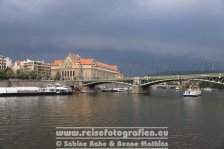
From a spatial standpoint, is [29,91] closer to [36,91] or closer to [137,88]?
[36,91]

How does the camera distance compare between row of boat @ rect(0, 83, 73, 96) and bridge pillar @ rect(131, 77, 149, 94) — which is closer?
Result: row of boat @ rect(0, 83, 73, 96)

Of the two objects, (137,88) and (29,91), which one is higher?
(137,88)

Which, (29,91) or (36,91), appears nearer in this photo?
(29,91)

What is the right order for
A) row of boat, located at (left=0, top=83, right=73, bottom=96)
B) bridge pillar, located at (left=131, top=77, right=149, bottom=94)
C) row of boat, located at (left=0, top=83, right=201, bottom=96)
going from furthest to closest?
bridge pillar, located at (left=131, top=77, right=149, bottom=94) < row of boat, located at (left=0, top=83, right=201, bottom=96) < row of boat, located at (left=0, top=83, right=73, bottom=96)

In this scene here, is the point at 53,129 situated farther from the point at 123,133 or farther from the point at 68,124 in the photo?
the point at 123,133

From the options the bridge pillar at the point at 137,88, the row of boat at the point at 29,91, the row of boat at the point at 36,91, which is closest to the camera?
the row of boat at the point at 29,91

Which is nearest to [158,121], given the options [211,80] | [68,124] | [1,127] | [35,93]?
[68,124]

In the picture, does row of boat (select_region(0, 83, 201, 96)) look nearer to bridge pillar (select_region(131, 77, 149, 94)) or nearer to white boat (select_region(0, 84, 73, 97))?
white boat (select_region(0, 84, 73, 97))

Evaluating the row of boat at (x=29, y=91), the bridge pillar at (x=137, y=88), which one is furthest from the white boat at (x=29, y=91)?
the bridge pillar at (x=137, y=88)

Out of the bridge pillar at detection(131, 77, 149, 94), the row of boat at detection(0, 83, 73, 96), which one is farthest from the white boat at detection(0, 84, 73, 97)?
the bridge pillar at detection(131, 77, 149, 94)

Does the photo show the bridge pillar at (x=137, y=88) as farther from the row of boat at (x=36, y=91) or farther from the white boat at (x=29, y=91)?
the white boat at (x=29, y=91)

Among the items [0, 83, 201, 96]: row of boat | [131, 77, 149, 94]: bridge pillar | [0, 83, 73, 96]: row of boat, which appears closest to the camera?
[0, 83, 73, 96]: row of boat

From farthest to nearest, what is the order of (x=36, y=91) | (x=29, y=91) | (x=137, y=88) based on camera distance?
(x=137, y=88) < (x=36, y=91) < (x=29, y=91)

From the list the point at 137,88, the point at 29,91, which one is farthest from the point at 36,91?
the point at 137,88
